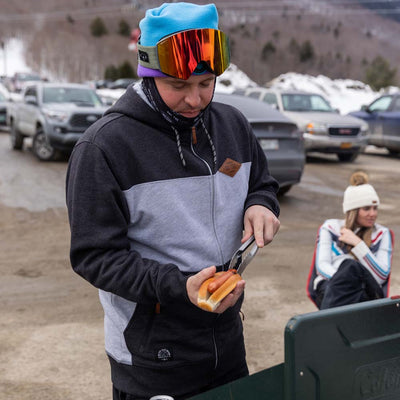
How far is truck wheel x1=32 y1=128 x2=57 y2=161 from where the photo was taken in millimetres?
11969

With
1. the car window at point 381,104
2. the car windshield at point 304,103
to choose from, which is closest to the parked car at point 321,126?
the car windshield at point 304,103

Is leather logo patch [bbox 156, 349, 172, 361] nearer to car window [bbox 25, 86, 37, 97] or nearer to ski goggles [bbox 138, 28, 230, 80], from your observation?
ski goggles [bbox 138, 28, 230, 80]

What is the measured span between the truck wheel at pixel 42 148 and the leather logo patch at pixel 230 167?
1057 cm

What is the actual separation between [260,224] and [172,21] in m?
0.61

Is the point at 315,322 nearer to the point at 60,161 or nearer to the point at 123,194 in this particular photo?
the point at 123,194

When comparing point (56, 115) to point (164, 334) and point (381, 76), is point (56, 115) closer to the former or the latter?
point (164, 334)

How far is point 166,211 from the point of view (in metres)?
1.64

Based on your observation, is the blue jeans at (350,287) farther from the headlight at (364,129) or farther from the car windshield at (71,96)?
the headlight at (364,129)

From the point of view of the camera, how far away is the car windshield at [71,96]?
12672 mm

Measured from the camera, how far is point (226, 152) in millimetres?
1796

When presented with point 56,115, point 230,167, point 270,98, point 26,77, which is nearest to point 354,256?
point 230,167

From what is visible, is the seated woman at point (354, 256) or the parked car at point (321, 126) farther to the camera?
the parked car at point (321, 126)

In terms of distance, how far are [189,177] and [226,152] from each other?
0.18 meters

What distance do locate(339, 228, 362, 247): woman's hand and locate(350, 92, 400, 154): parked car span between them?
36.4 ft
